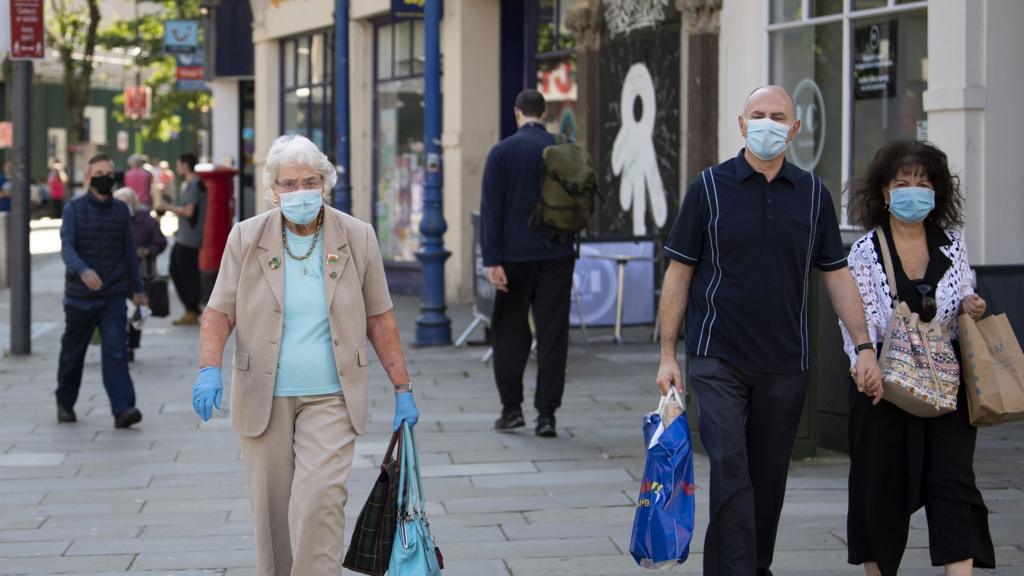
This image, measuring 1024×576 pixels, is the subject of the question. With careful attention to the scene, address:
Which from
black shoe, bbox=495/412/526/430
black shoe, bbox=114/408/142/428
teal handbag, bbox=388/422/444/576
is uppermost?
→ teal handbag, bbox=388/422/444/576

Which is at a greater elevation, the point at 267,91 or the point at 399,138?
the point at 267,91

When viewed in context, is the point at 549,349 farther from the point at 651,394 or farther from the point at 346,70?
the point at 346,70

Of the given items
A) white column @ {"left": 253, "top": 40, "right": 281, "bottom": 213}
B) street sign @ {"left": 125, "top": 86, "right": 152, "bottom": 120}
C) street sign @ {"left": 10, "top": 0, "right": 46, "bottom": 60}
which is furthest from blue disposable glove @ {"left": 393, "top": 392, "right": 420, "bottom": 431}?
street sign @ {"left": 125, "top": 86, "right": 152, "bottom": 120}

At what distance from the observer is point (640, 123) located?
626 inches

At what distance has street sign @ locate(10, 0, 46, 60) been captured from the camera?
1477 cm

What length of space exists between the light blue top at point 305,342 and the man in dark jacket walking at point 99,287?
210 inches

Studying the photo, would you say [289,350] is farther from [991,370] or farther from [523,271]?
[523,271]

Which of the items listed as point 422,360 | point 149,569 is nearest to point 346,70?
point 422,360

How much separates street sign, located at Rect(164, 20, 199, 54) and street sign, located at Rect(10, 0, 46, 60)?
22728 millimetres

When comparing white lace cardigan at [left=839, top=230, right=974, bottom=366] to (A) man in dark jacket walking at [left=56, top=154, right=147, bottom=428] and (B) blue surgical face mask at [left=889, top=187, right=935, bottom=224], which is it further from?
(A) man in dark jacket walking at [left=56, top=154, right=147, bottom=428]

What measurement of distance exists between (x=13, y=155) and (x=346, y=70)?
455cm

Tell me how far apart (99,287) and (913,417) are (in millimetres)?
6069

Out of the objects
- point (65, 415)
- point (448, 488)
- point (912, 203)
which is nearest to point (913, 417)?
point (912, 203)

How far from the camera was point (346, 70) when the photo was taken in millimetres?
18297
